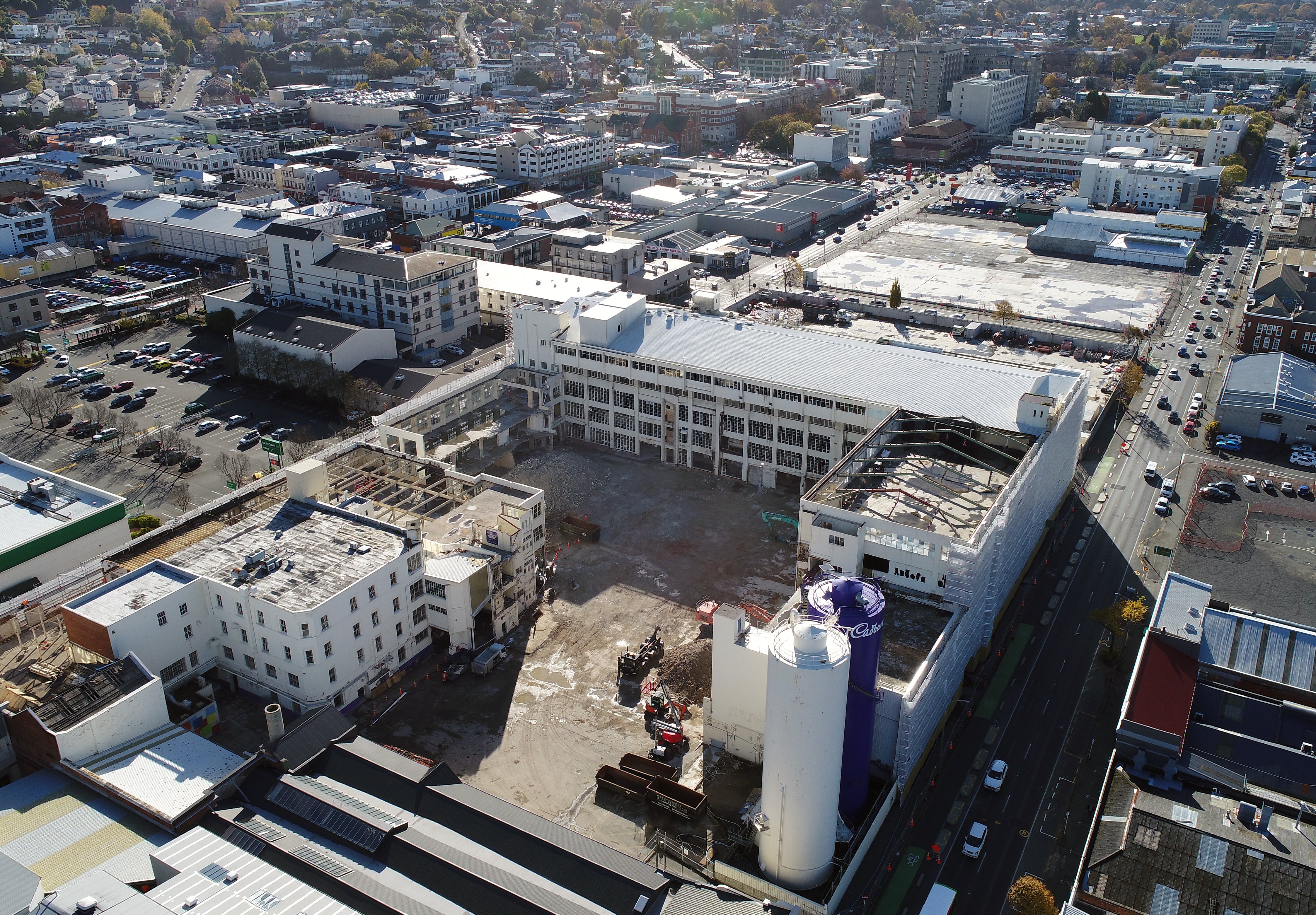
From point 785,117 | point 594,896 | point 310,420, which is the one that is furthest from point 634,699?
point 785,117

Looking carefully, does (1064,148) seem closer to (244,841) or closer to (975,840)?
(975,840)

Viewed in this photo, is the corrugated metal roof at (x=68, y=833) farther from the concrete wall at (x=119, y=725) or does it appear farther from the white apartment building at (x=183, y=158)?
the white apartment building at (x=183, y=158)

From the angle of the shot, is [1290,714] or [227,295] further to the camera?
[227,295]

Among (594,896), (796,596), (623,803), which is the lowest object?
(623,803)

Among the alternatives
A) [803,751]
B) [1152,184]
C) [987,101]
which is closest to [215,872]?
[803,751]

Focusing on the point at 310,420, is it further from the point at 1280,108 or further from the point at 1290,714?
the point at 1280,108

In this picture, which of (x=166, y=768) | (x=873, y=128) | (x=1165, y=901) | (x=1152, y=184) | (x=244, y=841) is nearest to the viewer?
(x=1165, y=901)
